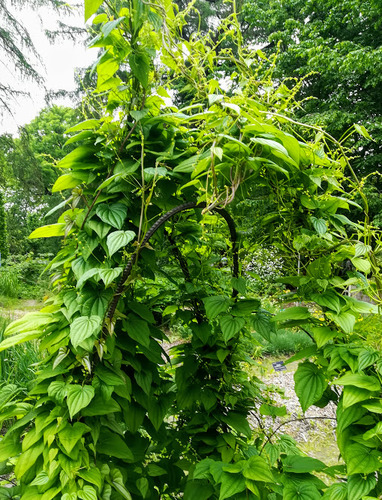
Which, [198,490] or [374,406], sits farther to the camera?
[198,490]

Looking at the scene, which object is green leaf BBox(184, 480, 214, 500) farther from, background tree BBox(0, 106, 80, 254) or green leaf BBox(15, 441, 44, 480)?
background tree BBox(0, 106, 80, 254)

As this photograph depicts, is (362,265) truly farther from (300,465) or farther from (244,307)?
(300,465)

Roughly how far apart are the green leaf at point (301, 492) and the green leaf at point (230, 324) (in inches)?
16.8

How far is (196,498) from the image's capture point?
3.85ft

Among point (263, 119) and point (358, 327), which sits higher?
point (263, 119)

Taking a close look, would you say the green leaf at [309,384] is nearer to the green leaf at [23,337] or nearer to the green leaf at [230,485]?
the green leaf at [230,485]

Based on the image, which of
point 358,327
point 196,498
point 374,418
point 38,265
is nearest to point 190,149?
point 358,327

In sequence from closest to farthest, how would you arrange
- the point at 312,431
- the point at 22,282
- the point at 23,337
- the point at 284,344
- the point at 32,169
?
the point at 23,337, the point at 312,431, the point at 284,344, the point at 32,169, the point at 22,282

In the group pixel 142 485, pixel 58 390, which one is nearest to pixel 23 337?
pixel 58 390

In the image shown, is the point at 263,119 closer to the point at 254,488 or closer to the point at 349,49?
the point at 254,488

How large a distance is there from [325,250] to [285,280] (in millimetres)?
136

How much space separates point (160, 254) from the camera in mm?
1182

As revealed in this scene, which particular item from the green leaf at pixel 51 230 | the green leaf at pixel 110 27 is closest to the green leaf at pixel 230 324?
the green leaf at pixel 51 230

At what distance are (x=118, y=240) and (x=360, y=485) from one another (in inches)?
30.0
